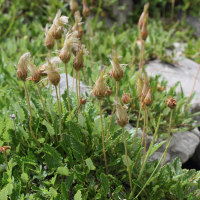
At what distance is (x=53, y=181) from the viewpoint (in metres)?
1.48

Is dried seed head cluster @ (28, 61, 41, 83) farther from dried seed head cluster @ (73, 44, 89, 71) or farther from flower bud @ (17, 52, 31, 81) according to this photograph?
dried seed head cluster @ (73, 44, 89, 71)

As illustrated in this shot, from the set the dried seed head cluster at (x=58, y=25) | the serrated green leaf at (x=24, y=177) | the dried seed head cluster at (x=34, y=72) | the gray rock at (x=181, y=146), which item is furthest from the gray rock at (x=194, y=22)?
the serrated green leaf at (x=24, y=177)

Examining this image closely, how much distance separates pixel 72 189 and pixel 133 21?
191 inches

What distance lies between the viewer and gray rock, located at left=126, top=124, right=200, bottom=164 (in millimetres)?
2205

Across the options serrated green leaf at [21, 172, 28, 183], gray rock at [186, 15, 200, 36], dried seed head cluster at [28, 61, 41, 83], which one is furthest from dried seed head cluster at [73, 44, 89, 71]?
gray rock at [186, 15, 200, 36]

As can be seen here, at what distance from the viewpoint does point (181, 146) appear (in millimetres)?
2332

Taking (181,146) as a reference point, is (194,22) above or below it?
above

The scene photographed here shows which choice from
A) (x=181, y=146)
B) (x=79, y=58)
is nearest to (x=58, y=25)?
(x=79, y=58)

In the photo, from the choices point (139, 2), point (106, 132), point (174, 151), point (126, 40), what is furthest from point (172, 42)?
point (106, 132)

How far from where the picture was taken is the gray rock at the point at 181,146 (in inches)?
86.8

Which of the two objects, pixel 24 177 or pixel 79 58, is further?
pixel 24 177

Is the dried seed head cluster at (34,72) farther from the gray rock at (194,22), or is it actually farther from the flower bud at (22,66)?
the gray rock at (194,22)

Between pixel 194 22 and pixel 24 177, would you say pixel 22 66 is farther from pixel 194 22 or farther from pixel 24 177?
pixel 194 22

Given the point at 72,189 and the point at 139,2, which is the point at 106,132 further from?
the point at 139,2
